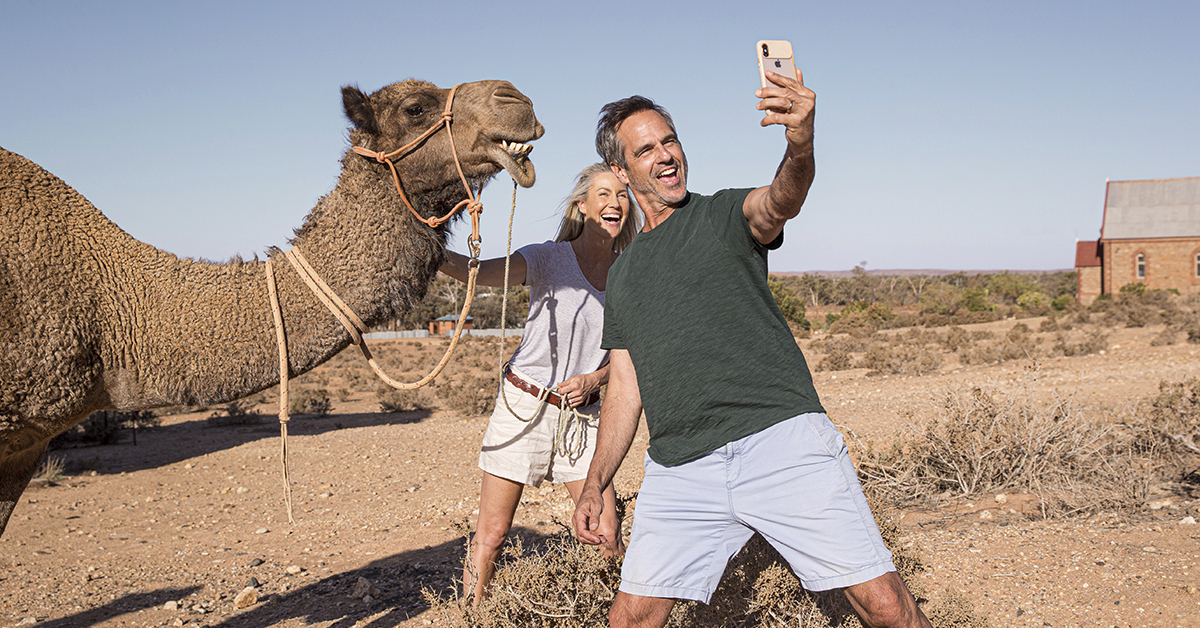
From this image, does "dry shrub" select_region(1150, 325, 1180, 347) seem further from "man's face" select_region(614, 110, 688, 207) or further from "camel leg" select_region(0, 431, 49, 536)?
"camel leg" select_region(0, 431, 49, 536)

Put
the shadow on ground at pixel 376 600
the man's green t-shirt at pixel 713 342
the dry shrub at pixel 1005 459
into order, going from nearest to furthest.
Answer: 1. the man's green t-shirt at pixel 713 342
2. the shadow on ground at pixel 376 600
3. the dry shrub at pixel 1005 459

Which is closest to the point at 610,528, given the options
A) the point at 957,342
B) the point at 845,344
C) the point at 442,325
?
the point at 957,342

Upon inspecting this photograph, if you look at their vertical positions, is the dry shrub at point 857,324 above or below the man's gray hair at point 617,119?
below

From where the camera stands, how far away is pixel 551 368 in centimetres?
414

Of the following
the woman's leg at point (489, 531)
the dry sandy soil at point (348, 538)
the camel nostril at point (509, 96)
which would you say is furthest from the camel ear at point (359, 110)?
the dry sandy soil at point (348, 538)

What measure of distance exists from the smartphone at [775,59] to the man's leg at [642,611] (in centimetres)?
174

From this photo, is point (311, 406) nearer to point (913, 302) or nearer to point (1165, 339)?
point (1165, 339)

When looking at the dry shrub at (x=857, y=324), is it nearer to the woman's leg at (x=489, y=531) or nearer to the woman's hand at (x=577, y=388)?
the woman's hand at (x=577, y=388)

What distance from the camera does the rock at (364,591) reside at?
18.8 feet

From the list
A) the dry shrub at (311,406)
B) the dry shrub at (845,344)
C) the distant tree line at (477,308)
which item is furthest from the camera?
the distant tree line at (477,308)

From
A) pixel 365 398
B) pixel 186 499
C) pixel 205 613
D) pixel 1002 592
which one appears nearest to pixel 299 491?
pixel 186 499

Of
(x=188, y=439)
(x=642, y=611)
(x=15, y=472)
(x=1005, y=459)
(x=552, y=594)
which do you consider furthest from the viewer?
(x=188, y=439)

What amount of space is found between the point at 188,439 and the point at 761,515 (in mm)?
13817

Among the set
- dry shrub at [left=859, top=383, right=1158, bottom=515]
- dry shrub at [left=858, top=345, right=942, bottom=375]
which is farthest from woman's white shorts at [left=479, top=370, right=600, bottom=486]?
dry shrub at [left=858, top=345, right=942, bottom=375]
